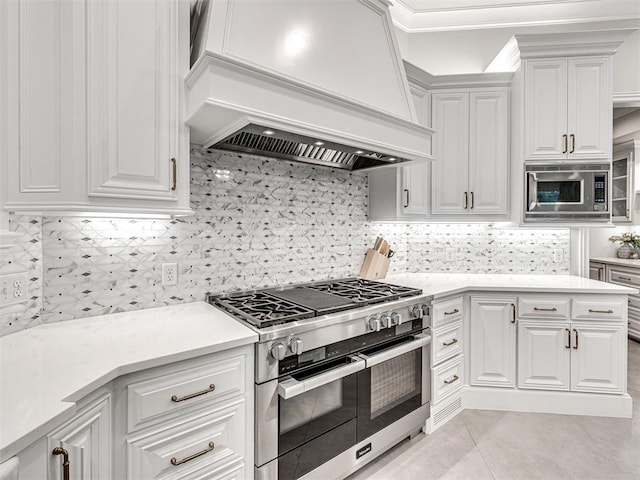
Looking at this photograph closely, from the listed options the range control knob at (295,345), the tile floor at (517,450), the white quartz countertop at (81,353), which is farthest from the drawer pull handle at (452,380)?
the white quartz countertop at (81,353)

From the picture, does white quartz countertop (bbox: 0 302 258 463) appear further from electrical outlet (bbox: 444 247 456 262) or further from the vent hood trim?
electrical outlet (bbox: 444 247 456 262)

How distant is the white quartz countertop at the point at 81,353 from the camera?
838mm

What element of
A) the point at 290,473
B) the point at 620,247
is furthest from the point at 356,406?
the point at 620,247

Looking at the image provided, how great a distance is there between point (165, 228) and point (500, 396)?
2615 mm

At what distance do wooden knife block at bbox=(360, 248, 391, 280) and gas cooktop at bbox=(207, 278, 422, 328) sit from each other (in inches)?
9.9

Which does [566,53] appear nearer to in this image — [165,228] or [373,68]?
[373,68]

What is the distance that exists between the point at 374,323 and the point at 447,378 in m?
0.98

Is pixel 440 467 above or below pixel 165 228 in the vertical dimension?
below

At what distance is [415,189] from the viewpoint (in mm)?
2791

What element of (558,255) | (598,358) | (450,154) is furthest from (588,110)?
(598,358)

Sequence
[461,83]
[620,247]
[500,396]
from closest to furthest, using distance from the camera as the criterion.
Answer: [500,396]
[461,83]
[620,247]

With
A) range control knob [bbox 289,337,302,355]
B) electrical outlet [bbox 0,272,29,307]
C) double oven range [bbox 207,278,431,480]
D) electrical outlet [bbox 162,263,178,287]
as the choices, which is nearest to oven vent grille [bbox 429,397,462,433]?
double oven range [bbox 207,278,431,480]

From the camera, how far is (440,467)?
6.43ft

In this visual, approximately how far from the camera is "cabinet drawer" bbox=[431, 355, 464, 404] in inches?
91.4
